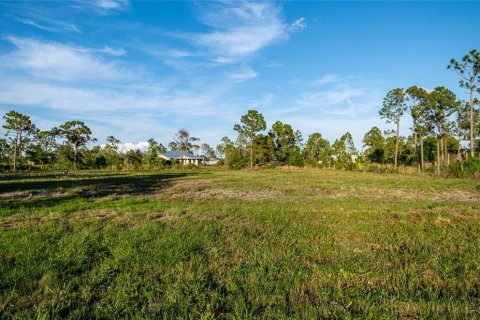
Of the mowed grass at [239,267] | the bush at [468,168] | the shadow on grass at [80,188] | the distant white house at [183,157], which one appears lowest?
the mowed grass at [239,267]

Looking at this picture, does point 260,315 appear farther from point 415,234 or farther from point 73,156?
point 73,156

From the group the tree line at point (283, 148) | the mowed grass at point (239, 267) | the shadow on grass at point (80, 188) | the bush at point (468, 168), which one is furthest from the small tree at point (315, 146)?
the mowed grass at point (239, 267)

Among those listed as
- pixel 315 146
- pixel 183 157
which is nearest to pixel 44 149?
pixel 183 157

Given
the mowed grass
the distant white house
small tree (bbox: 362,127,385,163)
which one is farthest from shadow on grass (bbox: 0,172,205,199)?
the distant white house

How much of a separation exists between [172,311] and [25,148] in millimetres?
61598

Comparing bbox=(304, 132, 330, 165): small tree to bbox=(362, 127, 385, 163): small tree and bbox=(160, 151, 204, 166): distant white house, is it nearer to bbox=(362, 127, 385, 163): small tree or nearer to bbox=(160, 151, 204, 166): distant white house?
bbox=(362, 127, 385, 163): small tree

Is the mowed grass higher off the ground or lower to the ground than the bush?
lower

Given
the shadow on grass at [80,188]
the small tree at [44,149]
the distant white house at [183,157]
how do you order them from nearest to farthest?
1. the shadow on grass at [80,188]
2. the small tree at [44,149]
3. the distant white house at [183,157]

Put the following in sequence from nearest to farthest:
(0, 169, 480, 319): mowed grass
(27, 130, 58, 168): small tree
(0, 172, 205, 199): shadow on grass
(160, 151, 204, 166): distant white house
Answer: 1. (0, 169, 480, 319): mowed grass
2. (0, 172, 205, 199): shadow on grass
3. (27, 130, 58, 168): small tree
4. (160, 151, 204, 166): distant white house

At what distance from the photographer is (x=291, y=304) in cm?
314

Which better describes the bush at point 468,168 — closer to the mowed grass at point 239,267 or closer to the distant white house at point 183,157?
the mowed grass at point 239,267

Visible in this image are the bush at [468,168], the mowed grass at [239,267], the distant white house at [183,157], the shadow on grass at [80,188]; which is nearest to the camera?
the mowed grass at [239,267]

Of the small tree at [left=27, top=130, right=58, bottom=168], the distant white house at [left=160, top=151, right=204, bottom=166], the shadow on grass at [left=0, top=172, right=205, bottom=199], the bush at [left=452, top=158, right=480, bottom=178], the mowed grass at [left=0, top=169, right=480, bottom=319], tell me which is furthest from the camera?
the distant white house at [left=160, top=151, right=204, bottom=166]

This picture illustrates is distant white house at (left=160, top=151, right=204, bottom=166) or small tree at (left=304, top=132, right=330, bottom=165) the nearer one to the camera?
small tree at (left=304, top=132, right=330, bottom=165)
